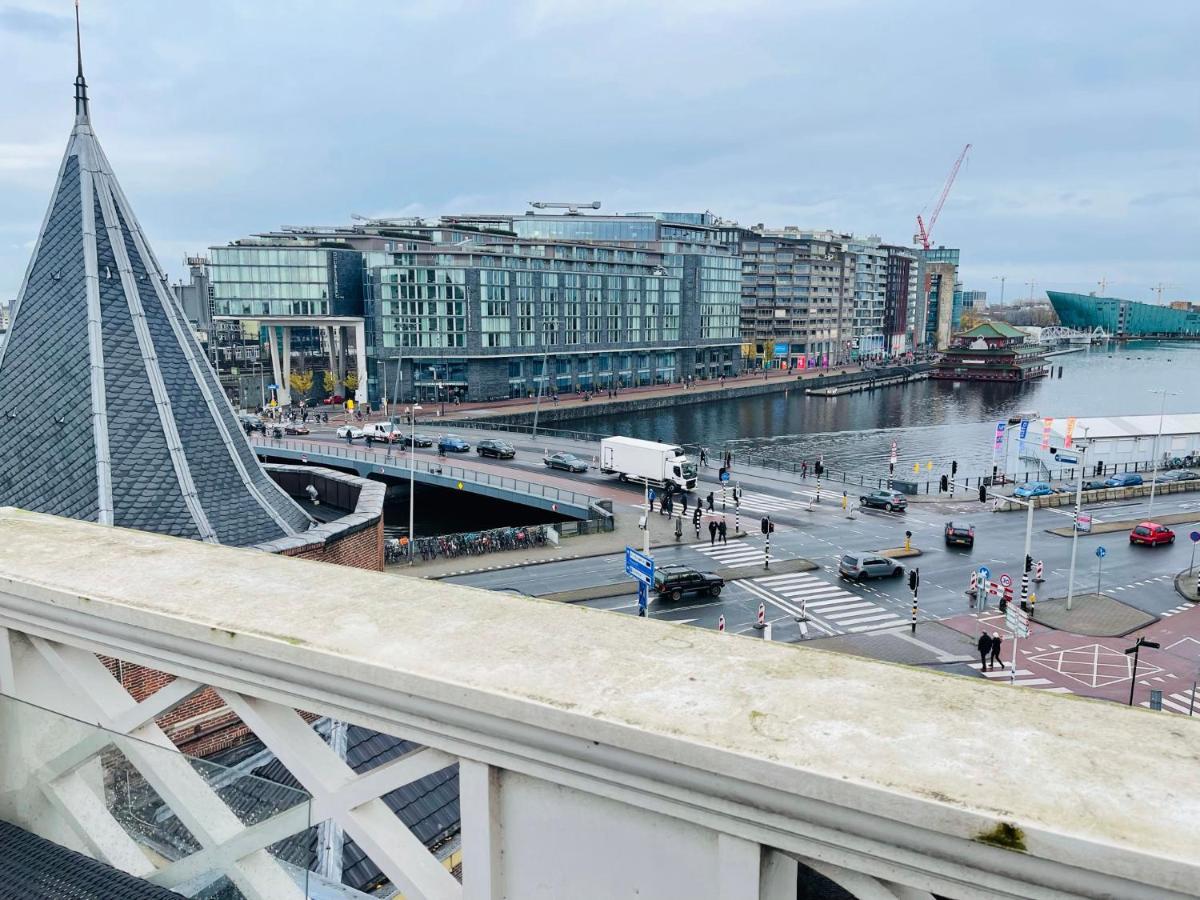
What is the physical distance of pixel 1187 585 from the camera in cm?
3338

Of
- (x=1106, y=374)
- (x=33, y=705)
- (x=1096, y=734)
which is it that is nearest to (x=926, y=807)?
(x=1096, y=734)

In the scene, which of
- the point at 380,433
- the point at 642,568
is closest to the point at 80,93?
the point at 642,568

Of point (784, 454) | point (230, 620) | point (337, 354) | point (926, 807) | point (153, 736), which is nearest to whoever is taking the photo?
point (926, 807)

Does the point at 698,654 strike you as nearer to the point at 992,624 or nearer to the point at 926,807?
the point at 926,807

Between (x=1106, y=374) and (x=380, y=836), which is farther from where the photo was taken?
(x=1106, y=374)

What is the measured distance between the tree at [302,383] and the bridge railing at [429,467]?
105 feet

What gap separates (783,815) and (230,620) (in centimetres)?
231

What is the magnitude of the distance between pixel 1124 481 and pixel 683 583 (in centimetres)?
3508

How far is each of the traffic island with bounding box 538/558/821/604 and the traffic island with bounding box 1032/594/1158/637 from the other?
8293mm

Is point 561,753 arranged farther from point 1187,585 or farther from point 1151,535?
point 1151,535

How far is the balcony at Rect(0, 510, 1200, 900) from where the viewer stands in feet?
7.91

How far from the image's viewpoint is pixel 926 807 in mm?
2350

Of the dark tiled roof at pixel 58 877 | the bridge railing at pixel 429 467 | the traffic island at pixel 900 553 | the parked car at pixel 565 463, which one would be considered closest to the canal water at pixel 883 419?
the parked car at pixel 565 463

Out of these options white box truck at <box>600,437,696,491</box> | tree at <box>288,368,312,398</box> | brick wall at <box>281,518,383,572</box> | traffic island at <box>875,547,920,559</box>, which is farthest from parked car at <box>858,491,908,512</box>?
tree at <box>288,368,312,398</box>
